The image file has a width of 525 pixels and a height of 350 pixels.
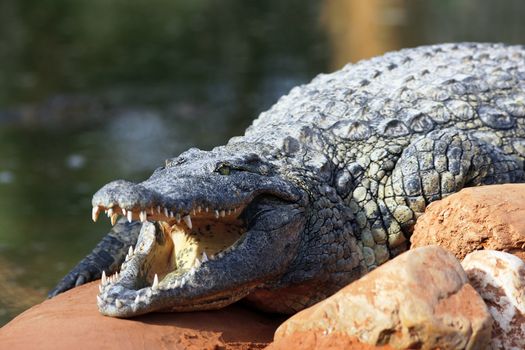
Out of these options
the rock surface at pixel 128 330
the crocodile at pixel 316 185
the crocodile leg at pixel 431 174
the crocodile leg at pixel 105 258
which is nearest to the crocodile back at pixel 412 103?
the crocodile at pixel 316 185

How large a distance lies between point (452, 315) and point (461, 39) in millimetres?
10152

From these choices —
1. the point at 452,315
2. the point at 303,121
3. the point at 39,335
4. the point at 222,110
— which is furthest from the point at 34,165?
the point at 452,315

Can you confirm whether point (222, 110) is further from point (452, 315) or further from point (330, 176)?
point (452, 315)

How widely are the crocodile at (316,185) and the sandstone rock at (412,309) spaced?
26.1 inches

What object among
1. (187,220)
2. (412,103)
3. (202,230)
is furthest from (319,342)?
(412,103)

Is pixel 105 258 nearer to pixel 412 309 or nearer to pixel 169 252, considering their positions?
pixel 169 252

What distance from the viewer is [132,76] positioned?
11.9 metres

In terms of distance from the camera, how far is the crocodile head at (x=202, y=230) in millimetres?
3443

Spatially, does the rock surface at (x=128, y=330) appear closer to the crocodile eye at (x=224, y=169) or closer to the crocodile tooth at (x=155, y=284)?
the crocodile tooth at (x=155, y=284)

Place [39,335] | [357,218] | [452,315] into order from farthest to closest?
[357,218]
[39,335]
[452,315]

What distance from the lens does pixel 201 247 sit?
376 centimetres

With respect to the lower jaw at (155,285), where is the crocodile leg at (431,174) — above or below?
above

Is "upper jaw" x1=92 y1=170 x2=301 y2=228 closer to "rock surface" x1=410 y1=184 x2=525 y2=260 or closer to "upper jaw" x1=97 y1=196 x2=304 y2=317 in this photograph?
"upper jaw" x1=97 y1=196 x2=304 y2=317

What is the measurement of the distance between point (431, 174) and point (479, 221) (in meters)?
0.70
